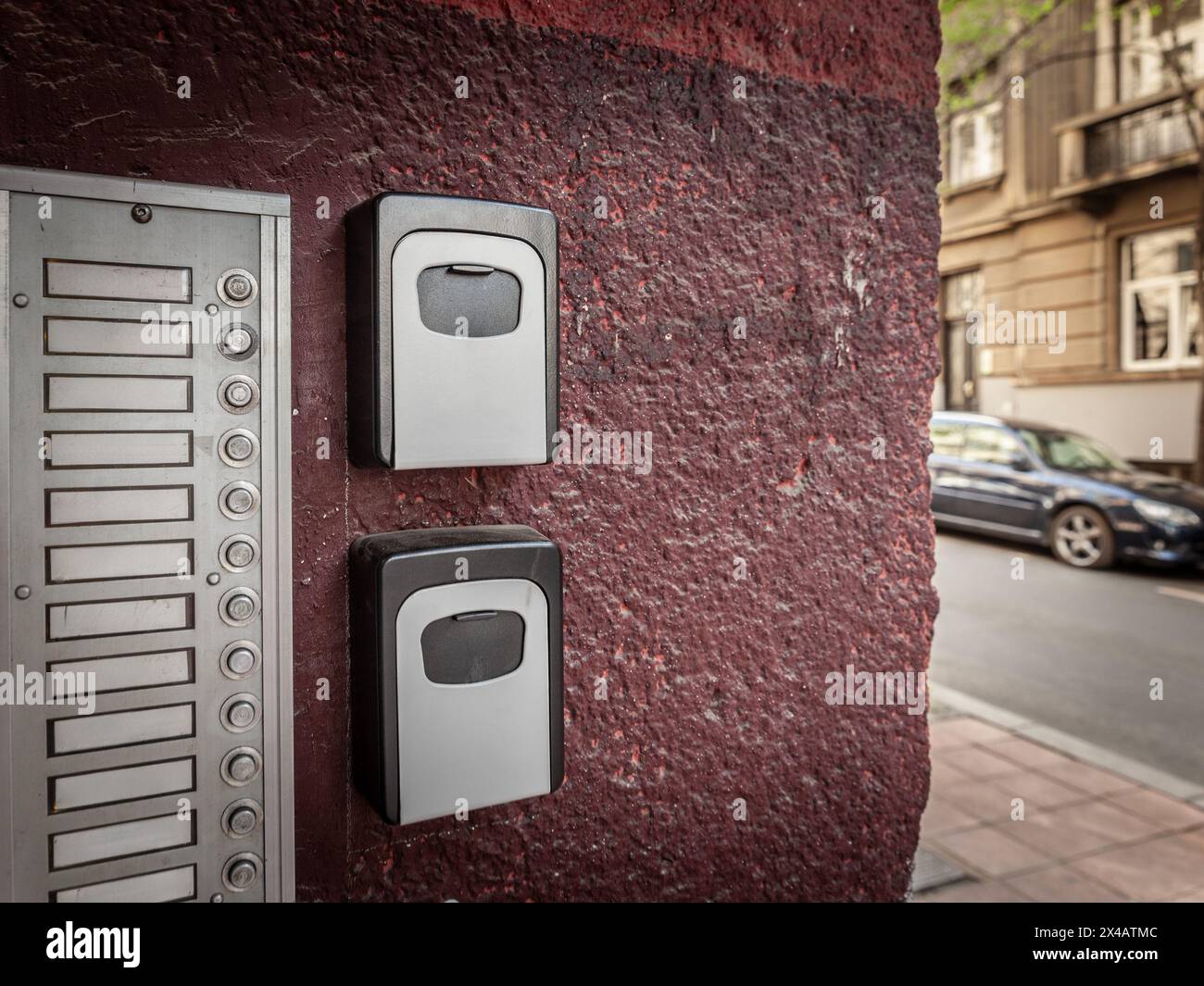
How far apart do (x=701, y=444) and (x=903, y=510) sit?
1.62 feet

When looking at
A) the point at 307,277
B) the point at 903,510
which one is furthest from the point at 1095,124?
the point at 307,277

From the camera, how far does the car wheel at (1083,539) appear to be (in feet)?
27.5

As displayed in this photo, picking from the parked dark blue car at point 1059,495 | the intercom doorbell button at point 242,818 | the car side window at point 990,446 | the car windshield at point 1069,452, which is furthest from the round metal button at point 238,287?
the car side window at point 990,446

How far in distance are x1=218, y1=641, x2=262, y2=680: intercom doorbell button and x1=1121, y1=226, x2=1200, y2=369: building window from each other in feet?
45.3

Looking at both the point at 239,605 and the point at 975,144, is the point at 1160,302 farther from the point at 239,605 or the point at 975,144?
the point at 239,605

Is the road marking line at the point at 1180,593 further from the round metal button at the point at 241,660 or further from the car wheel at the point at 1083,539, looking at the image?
the round metal button at the point at 241,660

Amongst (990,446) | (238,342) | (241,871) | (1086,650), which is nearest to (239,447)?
(238,342)

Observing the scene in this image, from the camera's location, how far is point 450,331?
4.38ft

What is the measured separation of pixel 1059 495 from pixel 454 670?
867cm

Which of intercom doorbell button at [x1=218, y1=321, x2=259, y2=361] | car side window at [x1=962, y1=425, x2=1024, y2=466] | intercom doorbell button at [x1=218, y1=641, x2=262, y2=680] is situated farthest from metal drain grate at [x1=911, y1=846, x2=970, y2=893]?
car side window at [x1=962, y1=425, x2=1024, y2=466]

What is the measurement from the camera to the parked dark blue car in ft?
26.7

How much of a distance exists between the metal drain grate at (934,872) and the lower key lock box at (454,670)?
7.72 ft

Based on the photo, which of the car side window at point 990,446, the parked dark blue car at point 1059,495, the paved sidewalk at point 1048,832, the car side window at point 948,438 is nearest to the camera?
the paved sidewalk at point 1048,832

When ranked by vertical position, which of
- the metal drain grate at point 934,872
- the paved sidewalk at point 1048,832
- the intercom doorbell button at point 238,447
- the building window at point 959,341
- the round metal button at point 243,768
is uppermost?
the building window at point 959,341
